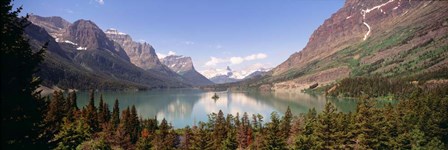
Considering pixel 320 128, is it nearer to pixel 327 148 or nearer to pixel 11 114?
pixel 327 148

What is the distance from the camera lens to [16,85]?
14.0 m

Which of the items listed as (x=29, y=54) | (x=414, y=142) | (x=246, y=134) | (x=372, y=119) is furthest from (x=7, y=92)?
(x=246, y=134)

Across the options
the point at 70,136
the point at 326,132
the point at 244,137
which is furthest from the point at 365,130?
the point at 70,136

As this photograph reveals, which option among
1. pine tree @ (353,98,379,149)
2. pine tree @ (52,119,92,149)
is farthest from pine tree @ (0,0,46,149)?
pine tree @ (353,98,379,149)

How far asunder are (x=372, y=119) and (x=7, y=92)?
52.8 meters

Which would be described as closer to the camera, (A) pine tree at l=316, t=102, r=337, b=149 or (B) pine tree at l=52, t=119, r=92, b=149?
(A) pine tree at l=316, t=102, r=337, b=149

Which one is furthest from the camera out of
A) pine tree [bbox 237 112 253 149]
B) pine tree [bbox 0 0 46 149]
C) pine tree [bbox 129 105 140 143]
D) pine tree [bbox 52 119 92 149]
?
pine tree [bbox 129 105 140 143]

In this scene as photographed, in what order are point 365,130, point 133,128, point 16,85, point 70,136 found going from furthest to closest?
point 133,128, point 70,136, point 365,130, point 16,85

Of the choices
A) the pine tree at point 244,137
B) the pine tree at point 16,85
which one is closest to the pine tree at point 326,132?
the pine tree at point 16,85

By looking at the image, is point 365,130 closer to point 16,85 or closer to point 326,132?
point 326,132

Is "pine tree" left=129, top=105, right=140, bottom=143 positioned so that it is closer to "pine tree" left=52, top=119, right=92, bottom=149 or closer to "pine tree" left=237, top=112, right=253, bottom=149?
"pine tree" left=52, top=119, right=92, bottom=149

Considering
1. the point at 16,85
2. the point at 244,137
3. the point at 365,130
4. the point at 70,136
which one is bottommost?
the point at 244,137

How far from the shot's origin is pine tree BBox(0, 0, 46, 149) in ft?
44.1

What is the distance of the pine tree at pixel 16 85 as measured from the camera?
1344cm
